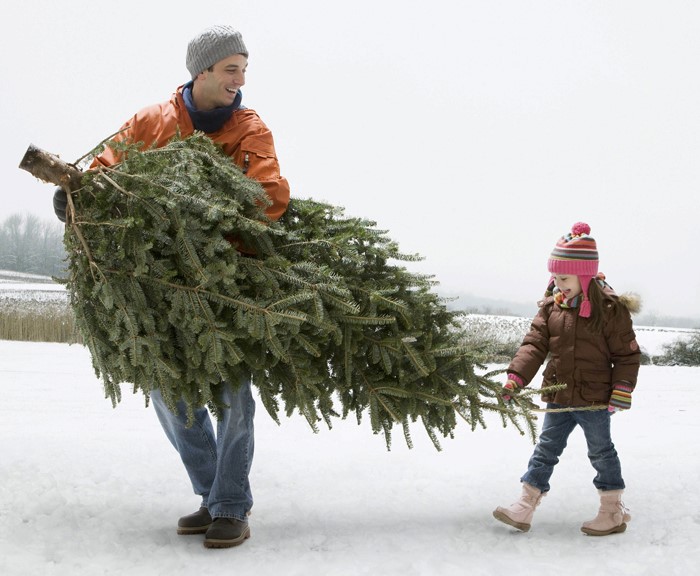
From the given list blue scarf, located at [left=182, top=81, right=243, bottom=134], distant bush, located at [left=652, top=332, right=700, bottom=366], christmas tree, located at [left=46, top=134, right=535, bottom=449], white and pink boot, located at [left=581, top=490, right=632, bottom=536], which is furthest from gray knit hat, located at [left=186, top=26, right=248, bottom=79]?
distant bush, located at [left=652, top=332, right=700, bottom=366]

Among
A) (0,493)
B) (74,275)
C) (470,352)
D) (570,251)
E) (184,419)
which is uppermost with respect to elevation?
(570,251)

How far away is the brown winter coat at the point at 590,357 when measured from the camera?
3.33m

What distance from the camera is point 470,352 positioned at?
3.18m

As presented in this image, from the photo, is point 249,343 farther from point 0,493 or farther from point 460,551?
point 0,493

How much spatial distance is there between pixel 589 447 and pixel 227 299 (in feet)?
5.96

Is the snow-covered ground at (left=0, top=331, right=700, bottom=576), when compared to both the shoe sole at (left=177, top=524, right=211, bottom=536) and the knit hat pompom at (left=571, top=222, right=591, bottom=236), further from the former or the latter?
the knit hat pompom at (left=571, top=222, right=591, bottom=236)

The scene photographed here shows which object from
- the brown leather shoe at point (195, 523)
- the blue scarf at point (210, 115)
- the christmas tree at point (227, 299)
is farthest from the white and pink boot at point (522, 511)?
the blue scarf at point (210, 115)

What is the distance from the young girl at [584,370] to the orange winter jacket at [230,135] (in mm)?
1325

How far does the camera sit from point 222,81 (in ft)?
10.1

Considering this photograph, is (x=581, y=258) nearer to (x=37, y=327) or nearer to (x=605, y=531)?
(x=605, y=531)

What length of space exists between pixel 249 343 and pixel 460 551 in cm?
125

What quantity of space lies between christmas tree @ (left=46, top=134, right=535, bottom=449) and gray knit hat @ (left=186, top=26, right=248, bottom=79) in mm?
373

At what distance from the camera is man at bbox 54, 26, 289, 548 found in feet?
10.1

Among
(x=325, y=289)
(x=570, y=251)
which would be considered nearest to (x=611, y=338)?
(x=570, y=251)
